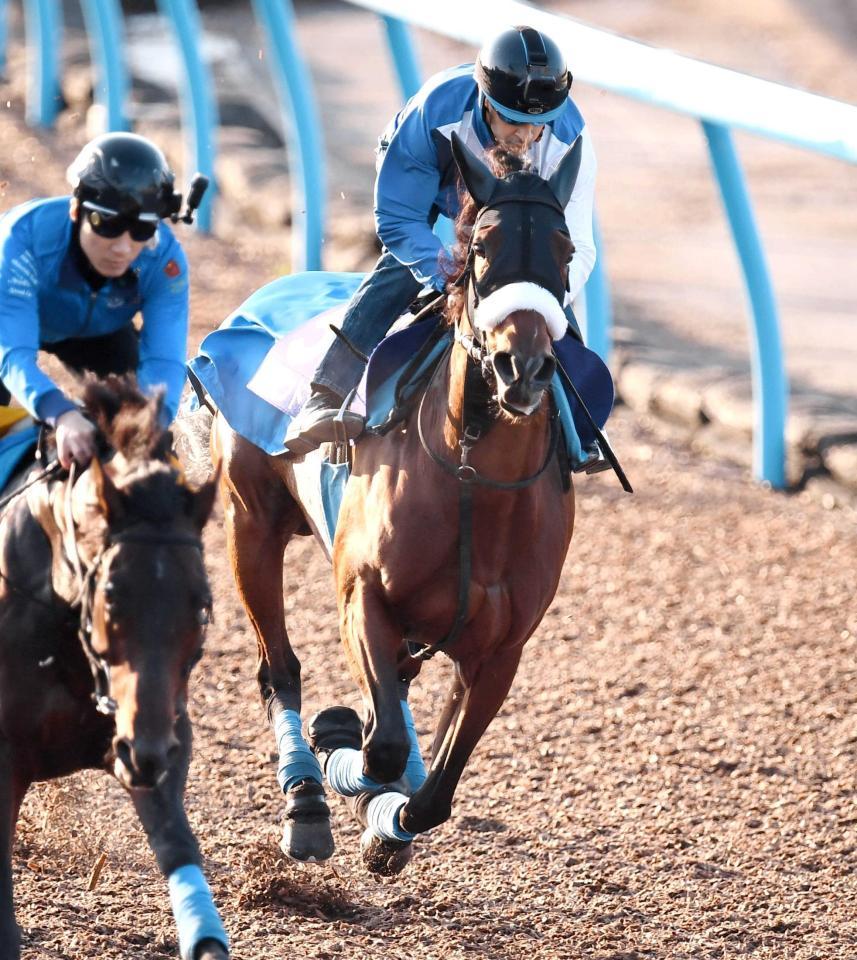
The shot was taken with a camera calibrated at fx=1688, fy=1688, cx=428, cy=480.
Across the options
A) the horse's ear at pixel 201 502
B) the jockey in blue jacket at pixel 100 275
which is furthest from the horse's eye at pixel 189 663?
the jockey in blue jacket at pixel 100 275

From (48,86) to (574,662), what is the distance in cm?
938

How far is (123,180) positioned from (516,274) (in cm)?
109

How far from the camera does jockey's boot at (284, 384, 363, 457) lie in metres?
4.67

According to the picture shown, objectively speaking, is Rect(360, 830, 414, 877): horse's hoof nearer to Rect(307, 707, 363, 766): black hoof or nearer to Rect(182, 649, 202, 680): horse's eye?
Rect(307, 707, 363, 766): black hoof

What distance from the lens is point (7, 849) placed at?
3.80m

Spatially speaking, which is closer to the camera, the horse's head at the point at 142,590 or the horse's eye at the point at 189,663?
the horse's head at the point at 142,590

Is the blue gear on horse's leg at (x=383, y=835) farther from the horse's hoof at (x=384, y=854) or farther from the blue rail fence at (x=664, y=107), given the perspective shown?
the blue rail fence at (x=664, y=107)

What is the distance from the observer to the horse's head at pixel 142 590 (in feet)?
11.0

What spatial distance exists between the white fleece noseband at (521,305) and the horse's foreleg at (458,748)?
107 centimetres

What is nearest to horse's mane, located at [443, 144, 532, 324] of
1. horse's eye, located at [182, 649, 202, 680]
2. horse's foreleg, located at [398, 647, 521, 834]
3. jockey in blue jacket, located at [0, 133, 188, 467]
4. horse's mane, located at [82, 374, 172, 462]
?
jockey in blue jacket, located at [0, 133, 188, 467]

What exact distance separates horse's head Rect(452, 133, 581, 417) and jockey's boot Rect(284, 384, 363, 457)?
58cm

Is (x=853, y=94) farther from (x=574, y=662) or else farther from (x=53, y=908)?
(x=53, y=908)

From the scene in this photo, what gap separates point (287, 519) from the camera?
557 centimetres

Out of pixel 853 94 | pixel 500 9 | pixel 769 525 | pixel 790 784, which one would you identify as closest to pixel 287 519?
pixel 790 784
